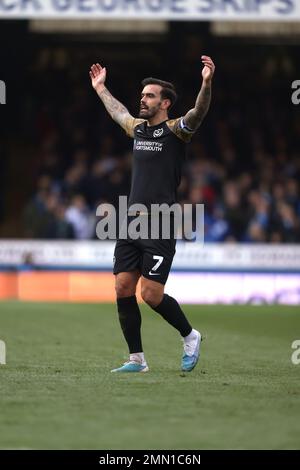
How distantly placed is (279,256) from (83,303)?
4.02 metres

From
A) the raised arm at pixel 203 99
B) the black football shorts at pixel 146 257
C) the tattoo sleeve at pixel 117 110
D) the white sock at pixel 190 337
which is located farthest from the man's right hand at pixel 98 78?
the white sock at pixel 190 337

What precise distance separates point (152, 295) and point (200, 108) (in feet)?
5.07

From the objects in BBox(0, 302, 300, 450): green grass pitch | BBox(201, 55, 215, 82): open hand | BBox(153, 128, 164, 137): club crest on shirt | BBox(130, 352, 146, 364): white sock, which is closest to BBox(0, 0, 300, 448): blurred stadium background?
BBox(0, 302, 300, 450): green grass pitch

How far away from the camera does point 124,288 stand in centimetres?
926

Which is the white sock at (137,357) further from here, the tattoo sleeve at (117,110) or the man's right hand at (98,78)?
the man's right hand at (98,78)

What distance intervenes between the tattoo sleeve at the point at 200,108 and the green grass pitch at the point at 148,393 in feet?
6.60

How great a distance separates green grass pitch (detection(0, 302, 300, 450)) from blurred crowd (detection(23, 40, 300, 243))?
28.0 feet

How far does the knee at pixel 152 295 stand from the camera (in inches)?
361

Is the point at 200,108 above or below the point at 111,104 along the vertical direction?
below

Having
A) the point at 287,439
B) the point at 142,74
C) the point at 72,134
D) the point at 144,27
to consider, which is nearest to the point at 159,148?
the point at 287,439
